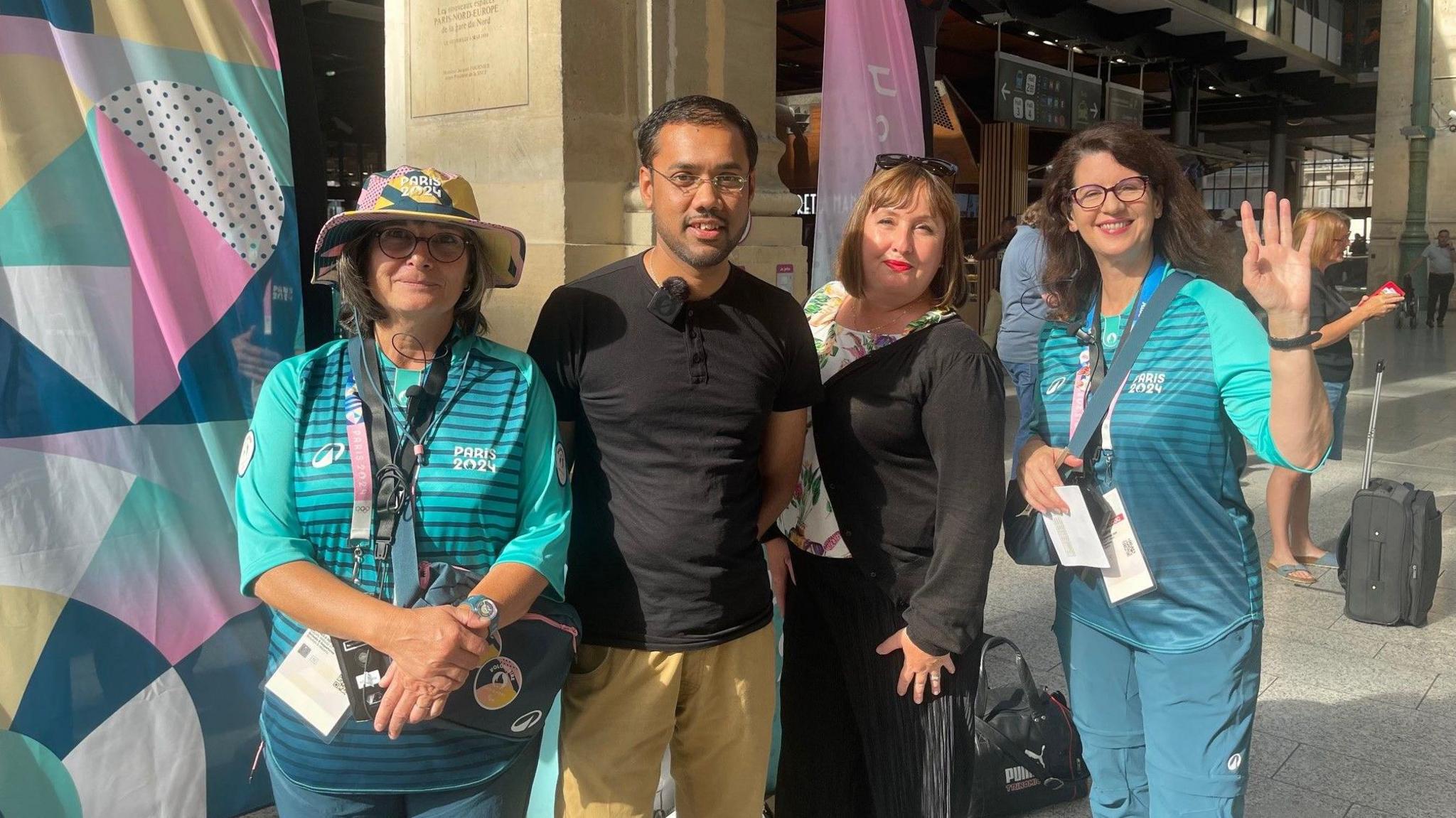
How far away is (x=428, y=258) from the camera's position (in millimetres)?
1839

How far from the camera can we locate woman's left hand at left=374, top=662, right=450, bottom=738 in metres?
1.66

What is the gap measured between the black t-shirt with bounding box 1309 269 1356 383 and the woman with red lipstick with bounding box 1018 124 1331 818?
3528 millimetres

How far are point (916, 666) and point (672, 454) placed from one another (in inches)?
24.7

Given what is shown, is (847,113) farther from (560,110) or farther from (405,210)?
(405,210)

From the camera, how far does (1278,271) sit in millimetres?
2006

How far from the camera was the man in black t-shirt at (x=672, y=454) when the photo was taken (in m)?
1.93

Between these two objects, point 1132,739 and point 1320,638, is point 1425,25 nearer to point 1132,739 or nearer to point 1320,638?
point 1320,638

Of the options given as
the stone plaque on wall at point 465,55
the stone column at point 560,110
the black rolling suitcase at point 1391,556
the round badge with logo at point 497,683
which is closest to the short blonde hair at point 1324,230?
the black rolling suitcase at point 1391,556

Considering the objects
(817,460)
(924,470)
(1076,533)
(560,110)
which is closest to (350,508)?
(817,460)

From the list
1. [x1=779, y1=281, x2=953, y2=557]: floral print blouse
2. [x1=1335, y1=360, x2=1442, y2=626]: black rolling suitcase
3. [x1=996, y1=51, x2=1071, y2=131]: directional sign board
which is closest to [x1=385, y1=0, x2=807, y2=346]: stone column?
[x1=779, y1=281, x2=953, y2=557]: floral print blouse

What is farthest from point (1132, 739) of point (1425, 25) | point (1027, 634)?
point (1425, 25)

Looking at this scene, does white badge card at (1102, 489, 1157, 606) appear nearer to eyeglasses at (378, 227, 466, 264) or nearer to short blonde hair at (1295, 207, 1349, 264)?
eyeglasses at (378, 227, 466, 264)

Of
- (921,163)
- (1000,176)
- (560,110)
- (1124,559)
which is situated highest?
(1000,176)

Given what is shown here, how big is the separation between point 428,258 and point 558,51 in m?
1.57
